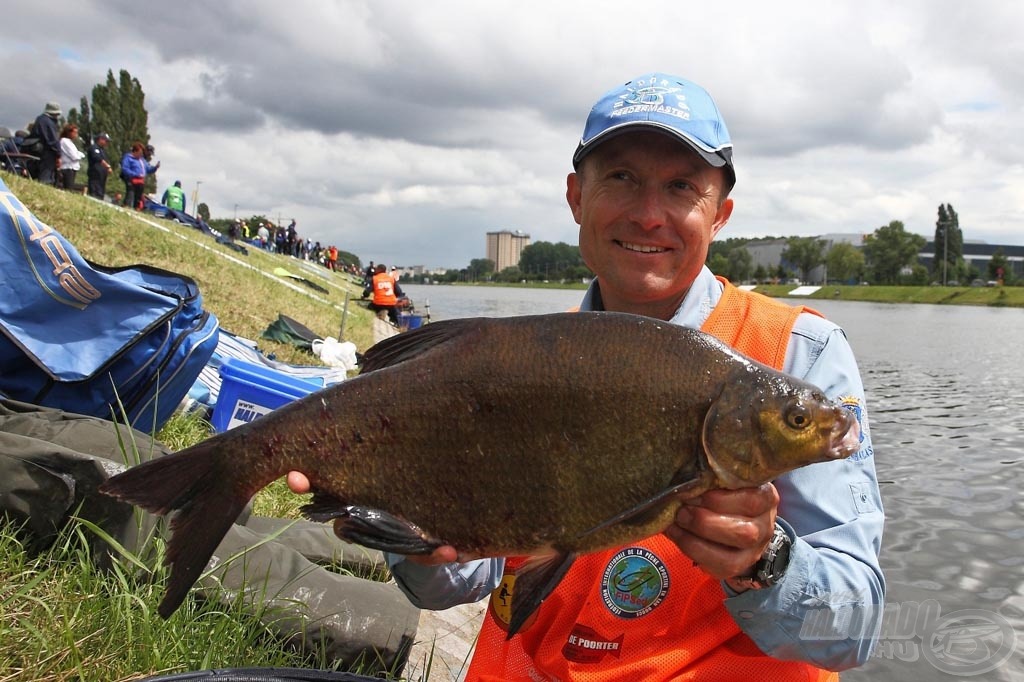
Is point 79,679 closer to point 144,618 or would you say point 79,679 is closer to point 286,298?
point 144,618

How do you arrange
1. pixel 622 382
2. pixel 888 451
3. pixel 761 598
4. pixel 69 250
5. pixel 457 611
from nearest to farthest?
pixel 622 382, pixel 761 598, pixel 69 250, pixel 457 611, pixel 888 451

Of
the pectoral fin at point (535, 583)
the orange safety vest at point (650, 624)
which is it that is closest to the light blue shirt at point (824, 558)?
the orange safety vest at point (650, 624)

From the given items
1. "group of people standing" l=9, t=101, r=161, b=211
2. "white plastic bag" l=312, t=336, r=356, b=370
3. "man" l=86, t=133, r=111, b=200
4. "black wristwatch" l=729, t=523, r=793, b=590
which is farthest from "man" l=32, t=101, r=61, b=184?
"black wristwatch" l=729, t=523, r=793, b=590

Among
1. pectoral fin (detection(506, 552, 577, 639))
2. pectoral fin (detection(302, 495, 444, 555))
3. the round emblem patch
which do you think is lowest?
the round emblem patch

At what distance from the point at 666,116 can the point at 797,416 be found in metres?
1.16

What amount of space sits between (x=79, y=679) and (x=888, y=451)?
1161 cm

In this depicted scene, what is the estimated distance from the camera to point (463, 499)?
1766 mm

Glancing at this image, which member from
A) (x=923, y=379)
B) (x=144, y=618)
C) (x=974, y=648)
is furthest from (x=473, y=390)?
(x=923, y=379)

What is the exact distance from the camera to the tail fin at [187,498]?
5.79ft

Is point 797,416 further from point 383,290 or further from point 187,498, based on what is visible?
point 383,290

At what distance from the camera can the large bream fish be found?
1681 mm

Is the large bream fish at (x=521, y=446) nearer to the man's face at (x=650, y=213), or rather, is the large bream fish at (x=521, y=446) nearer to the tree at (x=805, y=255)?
the man's face at (x=650, y=213)

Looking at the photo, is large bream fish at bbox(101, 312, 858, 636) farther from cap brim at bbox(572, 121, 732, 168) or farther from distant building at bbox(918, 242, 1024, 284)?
distant building at bbox(918, 242, 1024, 284)

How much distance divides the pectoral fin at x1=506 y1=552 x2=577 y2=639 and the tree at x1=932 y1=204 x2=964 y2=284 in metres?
110
